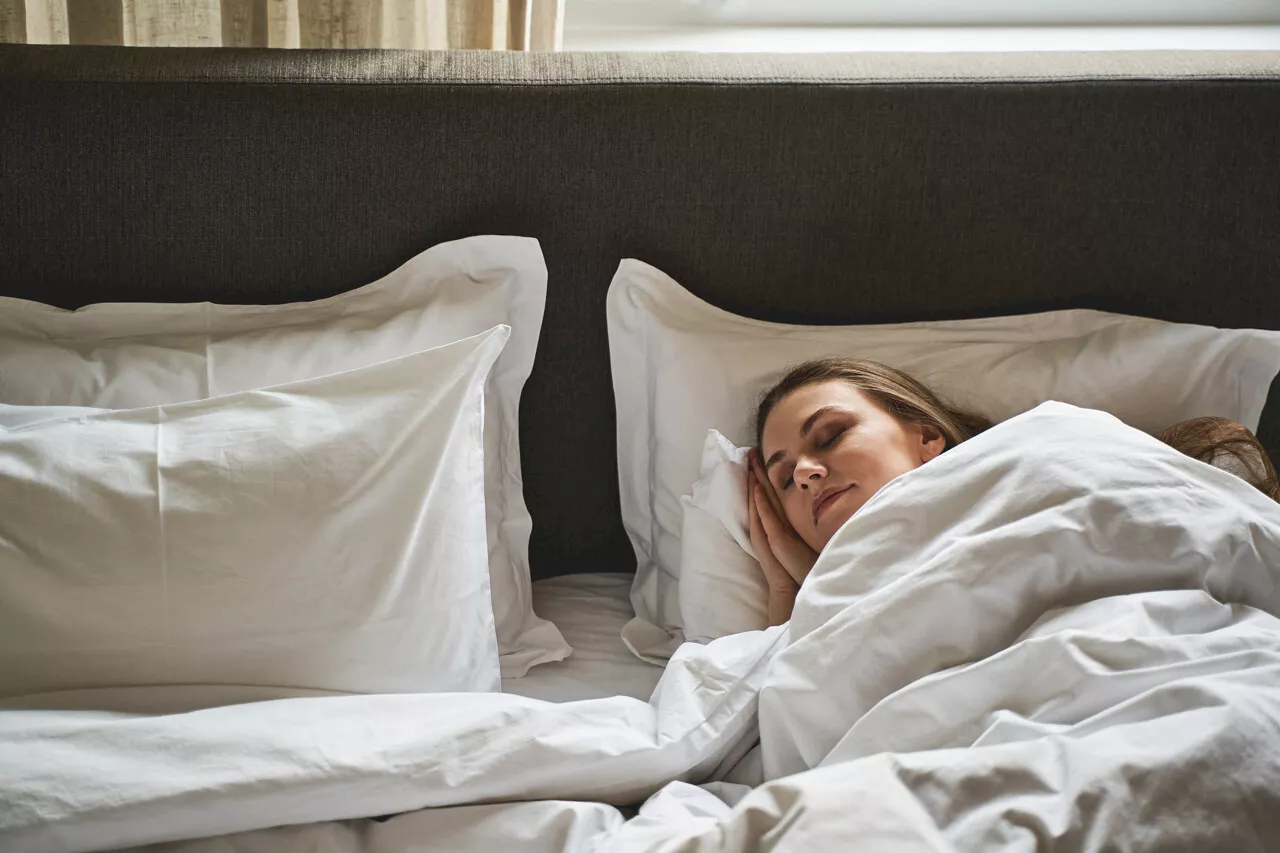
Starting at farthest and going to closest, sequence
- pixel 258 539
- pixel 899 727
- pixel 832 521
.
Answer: pixel 832 521 → pixel 258 539 → pixel 899 727

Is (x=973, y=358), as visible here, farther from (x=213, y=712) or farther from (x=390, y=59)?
(x=213, y=712)

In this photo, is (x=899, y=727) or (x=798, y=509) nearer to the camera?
(x=899, y=727)

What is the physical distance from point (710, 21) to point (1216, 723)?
1.62 m

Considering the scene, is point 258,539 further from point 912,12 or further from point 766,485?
point 912,12

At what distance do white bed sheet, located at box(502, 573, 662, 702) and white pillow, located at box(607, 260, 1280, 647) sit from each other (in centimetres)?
4

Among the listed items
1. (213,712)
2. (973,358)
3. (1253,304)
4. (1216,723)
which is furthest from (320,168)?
(1253,304)

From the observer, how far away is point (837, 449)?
1.33m

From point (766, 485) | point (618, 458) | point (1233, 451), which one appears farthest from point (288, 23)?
point (1233, 451)

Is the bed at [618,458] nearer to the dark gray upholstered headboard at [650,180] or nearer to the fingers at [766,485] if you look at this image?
the dark gray upholstered headboard at [650,180]

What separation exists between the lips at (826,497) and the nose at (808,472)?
0.06 ft

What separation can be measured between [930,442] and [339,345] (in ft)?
2.49

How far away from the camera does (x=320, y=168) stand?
1351mm

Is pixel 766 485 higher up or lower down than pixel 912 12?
lower down

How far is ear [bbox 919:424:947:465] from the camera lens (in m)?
1.35
